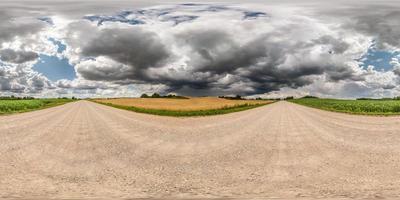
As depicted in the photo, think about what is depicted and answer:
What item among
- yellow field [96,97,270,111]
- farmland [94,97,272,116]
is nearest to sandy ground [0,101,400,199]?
farmland [94,97,272,116]

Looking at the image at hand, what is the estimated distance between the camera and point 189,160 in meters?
15.8

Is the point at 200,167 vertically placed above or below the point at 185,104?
below

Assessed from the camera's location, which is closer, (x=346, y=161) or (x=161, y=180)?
(x=161, y=180)

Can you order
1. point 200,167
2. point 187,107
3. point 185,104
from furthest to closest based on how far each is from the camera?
point 185,104
point 187,107
point 200,167

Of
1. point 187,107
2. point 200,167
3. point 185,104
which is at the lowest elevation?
point 200,167

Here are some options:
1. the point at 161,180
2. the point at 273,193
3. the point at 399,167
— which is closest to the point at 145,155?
the point at 161,180

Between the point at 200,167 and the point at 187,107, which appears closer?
the point at 200,167

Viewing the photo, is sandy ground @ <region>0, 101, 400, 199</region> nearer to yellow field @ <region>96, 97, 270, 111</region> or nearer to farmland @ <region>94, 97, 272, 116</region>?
farmland @ <region>94, 97, 272, 116</region>

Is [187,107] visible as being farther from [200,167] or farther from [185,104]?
[200,167]

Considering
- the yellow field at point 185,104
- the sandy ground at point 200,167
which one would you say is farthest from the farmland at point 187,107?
the sandy ground at point 200,167

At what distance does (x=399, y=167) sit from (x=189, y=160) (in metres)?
7.29

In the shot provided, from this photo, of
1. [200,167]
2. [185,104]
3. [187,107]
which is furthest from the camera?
[185,104]

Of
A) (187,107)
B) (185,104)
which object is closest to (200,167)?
(187,107)

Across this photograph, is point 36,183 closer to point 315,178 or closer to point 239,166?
point 239,166
